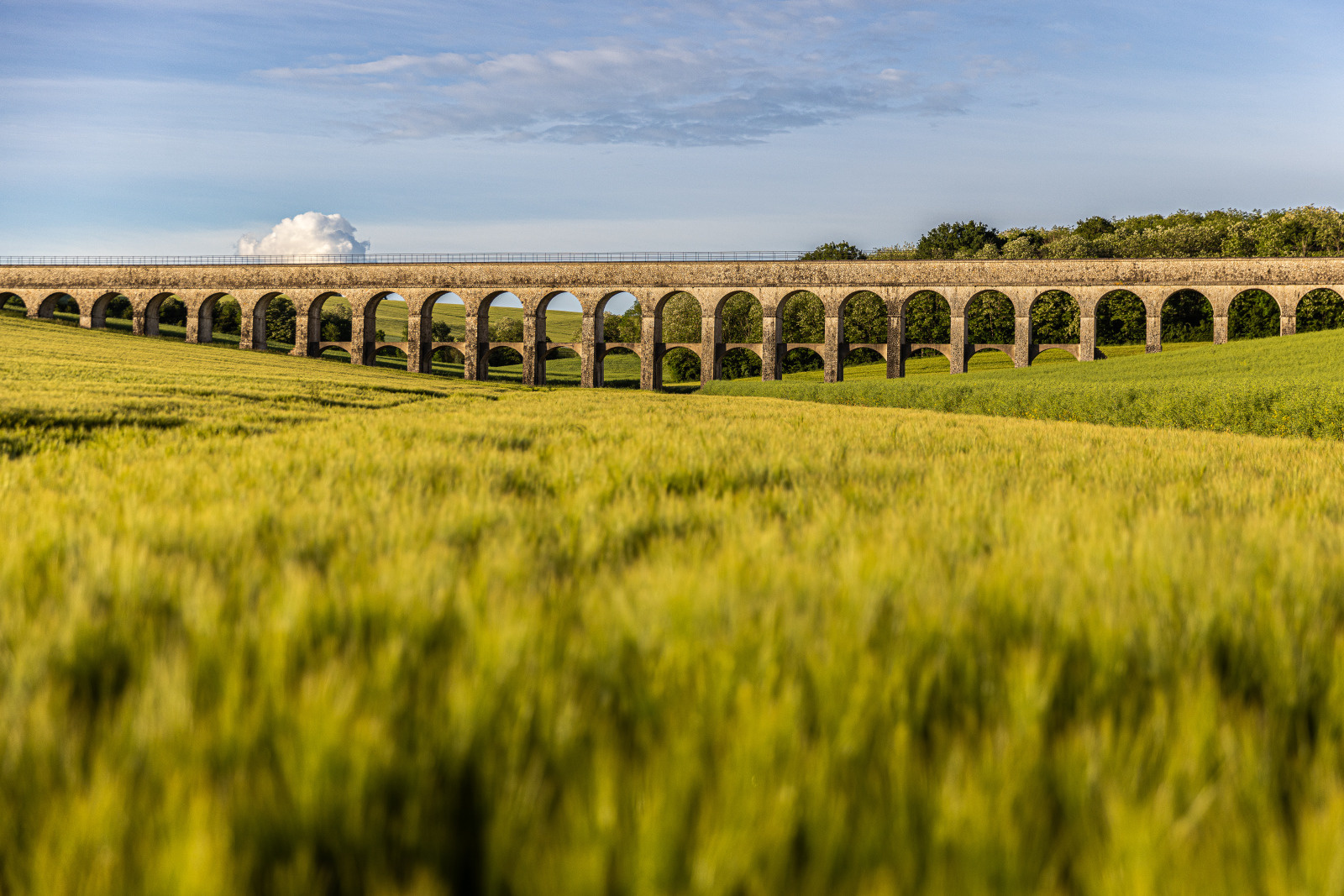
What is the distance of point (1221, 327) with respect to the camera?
157 feet

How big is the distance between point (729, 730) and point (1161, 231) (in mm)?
83347

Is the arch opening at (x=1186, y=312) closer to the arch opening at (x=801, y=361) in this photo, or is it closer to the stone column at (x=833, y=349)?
the arch opening at (x=801, y=361)

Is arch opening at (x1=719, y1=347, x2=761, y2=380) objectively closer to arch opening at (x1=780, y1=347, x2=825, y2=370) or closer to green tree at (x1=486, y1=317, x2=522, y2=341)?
arch opening at (x1=780, y1=347, x2=825, y2=370)

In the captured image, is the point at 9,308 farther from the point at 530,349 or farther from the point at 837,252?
the point at 837,252

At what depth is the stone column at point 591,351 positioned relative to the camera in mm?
54469

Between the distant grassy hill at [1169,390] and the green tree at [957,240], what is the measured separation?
38.1 metres

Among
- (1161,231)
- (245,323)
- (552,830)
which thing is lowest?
(552,830)

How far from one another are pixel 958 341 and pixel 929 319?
23317 millimetres

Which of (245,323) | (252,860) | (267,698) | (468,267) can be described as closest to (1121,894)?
(252,860)

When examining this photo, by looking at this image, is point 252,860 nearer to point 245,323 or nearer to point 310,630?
point 310,630

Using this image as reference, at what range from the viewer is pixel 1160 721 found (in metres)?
0.99

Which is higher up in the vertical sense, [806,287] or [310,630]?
[806,287]

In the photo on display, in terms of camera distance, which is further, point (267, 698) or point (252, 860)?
point (267, 698)

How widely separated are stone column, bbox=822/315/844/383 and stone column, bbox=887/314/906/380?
116 inches
